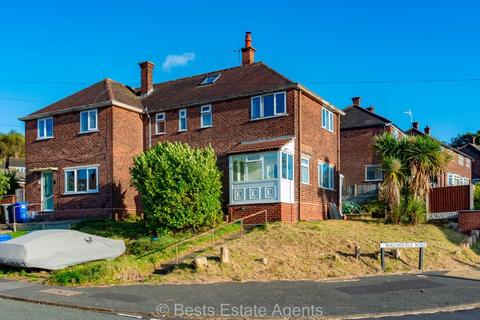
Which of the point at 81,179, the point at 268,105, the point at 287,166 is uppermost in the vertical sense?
the point at 268,105

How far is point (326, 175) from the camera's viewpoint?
27.1m

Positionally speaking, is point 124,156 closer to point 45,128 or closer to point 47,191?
point 47,191

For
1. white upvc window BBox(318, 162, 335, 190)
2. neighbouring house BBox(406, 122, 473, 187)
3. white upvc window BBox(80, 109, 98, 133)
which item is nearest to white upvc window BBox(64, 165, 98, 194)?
white upvc window BBox(80, 109, 98, 133)

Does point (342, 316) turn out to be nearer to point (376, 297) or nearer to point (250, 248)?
point (376, 297)

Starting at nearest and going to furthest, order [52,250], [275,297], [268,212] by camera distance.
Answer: [275,297]
[52,250]
[268,212]

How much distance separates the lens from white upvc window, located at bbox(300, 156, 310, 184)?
24203 millimetres

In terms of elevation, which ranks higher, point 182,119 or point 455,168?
point 182,119

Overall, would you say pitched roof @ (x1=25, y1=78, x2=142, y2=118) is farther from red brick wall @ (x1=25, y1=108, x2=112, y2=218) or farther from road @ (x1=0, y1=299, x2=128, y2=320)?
road @ (x1=0, y1=299, x2=128, y2=320)

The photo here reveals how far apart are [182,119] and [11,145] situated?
176ft

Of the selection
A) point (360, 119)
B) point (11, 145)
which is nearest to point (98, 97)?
point (360, 119)

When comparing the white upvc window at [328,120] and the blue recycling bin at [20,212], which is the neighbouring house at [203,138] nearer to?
the white upvc window at [328,120]

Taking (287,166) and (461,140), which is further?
(461,140)

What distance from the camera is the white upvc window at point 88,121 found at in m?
28.3

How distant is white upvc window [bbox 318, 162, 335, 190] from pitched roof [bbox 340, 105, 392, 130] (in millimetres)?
11966
